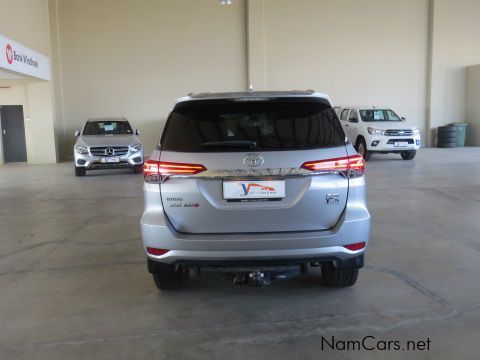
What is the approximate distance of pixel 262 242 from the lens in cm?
325

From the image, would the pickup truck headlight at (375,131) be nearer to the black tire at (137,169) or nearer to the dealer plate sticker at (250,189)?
the black tire at (137,169)

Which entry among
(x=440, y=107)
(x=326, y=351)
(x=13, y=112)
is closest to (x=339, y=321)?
(x=326, y=351)

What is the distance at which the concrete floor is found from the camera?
3.07 metres

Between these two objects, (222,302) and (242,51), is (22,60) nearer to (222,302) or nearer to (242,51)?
(242,51)

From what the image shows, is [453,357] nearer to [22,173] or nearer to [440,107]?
[22,173]

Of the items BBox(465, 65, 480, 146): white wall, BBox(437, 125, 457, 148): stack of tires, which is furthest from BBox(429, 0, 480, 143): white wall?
BBox(437, 125, 457, 148): stack of tires

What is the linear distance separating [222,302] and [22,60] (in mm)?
12119

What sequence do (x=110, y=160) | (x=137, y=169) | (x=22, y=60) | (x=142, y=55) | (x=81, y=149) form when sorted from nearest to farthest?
(x=110, y=160) → (x=81, y=149) → (x=137, y=169) → (x=22, y=60) → (x=142, y=55)

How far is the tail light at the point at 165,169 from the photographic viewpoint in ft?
10.8

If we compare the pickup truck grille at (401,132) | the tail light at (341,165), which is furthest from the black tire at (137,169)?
the tail light at (341,165)

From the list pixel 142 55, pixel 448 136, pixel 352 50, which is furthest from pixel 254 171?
pixel 448 136

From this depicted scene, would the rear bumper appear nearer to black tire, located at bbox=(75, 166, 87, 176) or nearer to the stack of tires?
black tire, located at bbox=(75, 166, 87, 176)

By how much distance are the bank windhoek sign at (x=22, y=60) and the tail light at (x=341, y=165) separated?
1061cm

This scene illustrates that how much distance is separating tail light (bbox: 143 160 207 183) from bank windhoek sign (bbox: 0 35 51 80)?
987 cm
